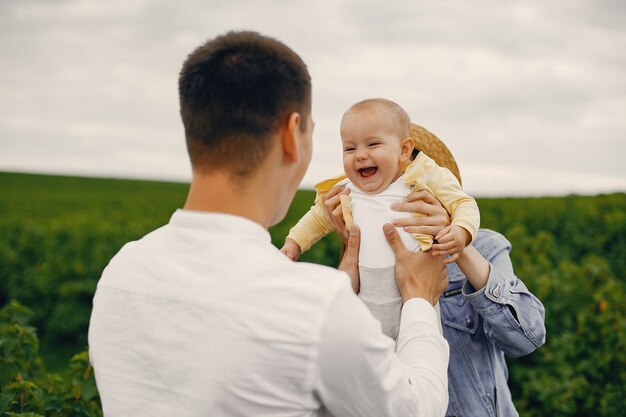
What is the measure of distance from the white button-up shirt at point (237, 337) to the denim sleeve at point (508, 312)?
1009mm

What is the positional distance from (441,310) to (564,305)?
13.5 ft

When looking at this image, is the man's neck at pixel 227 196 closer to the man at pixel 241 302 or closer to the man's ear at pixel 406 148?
the man at pixel 241 302

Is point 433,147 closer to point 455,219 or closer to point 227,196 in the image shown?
point 455,219

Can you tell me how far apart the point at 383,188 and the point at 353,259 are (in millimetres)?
368

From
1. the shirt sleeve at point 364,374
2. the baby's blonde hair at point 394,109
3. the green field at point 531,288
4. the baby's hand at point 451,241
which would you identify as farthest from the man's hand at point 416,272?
the green field at point 531,288

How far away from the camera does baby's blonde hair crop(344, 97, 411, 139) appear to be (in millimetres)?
2912

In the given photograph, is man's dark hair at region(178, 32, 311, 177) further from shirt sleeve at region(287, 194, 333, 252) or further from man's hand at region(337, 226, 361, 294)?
shirt sleeve at region(287, 194, 333, 252)

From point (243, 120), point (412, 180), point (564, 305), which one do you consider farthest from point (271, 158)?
point (564, 305)

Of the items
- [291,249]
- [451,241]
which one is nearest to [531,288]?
[291,249]

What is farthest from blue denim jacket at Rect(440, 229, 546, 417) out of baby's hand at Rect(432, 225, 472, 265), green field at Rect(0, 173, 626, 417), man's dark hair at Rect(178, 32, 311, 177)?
green field at Rect(0, 173, 626, 417)

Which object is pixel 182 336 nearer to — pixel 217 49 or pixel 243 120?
pixel 243 120

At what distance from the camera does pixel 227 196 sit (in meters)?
1.76

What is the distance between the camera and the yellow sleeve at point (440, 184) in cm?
282

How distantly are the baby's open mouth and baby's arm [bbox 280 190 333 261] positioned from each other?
286 mm
